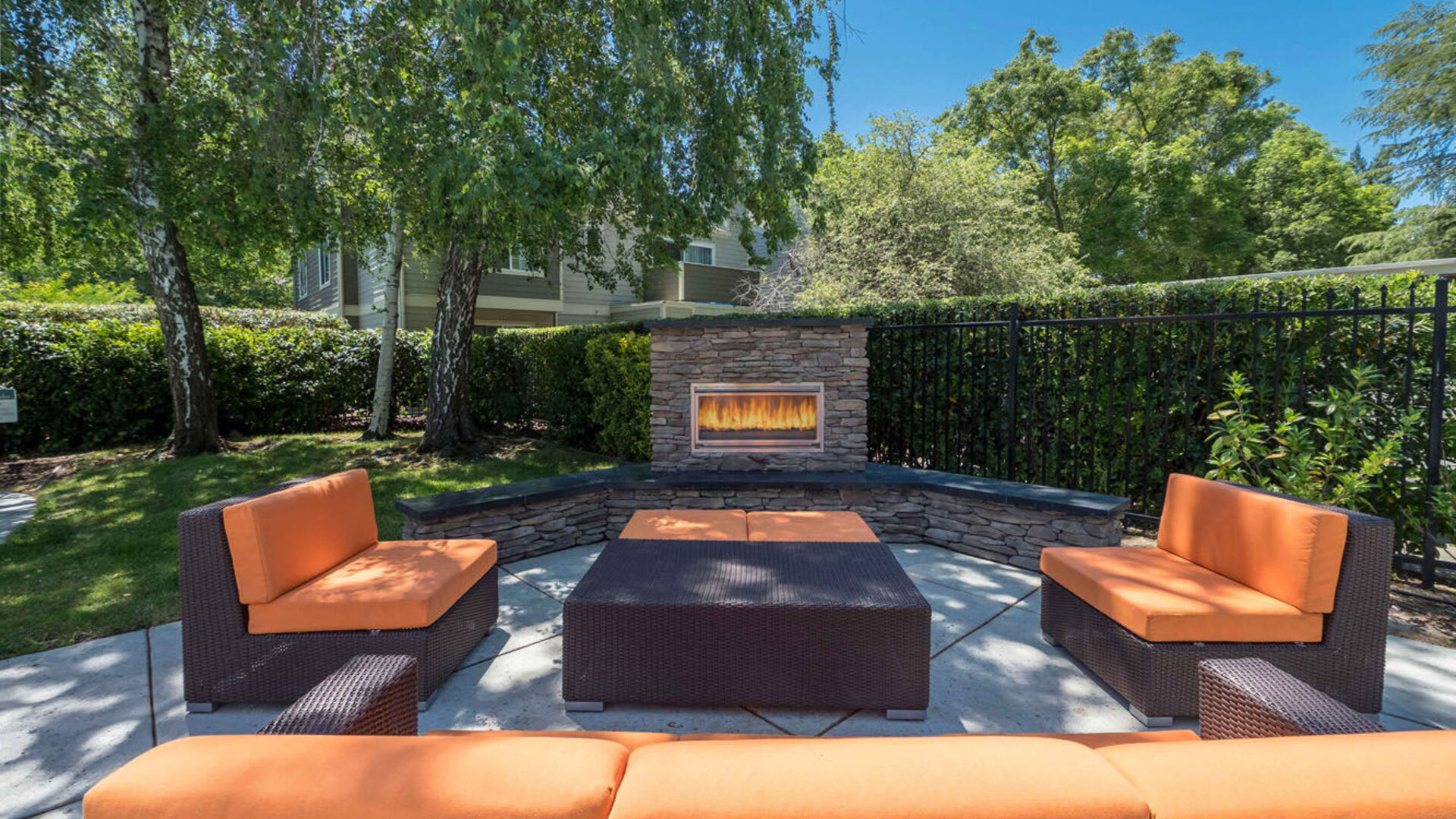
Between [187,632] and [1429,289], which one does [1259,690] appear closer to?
[187,632]

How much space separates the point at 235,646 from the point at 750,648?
6.84 feet

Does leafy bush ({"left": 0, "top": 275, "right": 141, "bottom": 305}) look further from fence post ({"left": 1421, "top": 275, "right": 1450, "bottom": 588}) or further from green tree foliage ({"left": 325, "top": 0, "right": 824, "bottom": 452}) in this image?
fence post ({"left": 1421, "top": 275, "right": 1450, "bottom": 588})

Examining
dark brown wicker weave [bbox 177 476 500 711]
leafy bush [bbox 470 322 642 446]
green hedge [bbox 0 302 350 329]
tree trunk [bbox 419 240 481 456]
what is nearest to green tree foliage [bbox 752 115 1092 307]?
leafy bush [bbox 470 322 642 446]

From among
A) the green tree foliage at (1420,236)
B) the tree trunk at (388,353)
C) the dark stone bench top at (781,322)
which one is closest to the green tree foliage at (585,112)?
the dark stone bench top at (781,322)

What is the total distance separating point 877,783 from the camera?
35.3 inches

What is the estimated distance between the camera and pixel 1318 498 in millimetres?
3625

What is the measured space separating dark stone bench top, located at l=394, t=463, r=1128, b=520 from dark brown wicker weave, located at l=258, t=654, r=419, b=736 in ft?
8.83

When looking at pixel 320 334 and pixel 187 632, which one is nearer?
pixel 187 632

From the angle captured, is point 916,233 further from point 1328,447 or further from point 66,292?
point 66,292

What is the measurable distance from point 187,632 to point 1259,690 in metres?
3.63

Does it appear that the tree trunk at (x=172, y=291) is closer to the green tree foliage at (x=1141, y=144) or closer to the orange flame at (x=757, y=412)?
the orange flame at (x=757, y=412)

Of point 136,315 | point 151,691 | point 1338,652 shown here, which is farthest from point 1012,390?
point 136,315

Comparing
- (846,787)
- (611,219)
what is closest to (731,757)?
(846,787)

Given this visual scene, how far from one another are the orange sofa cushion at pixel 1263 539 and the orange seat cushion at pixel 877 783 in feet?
7.01
